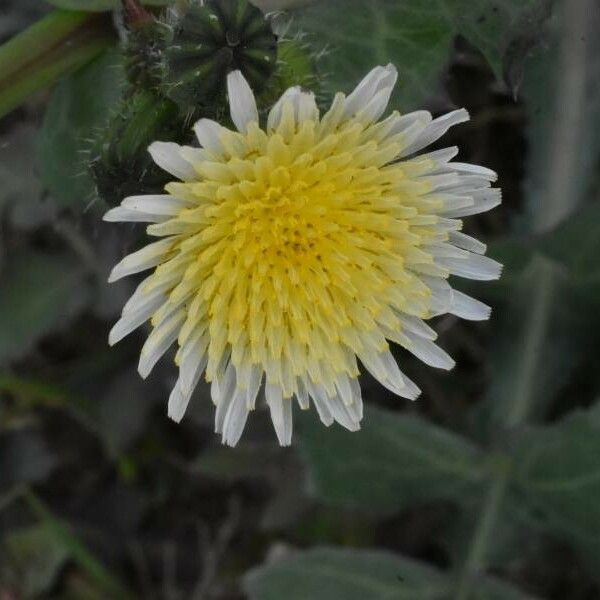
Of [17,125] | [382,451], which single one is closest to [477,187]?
[382,451]

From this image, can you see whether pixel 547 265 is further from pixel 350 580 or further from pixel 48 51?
pixel 48 51

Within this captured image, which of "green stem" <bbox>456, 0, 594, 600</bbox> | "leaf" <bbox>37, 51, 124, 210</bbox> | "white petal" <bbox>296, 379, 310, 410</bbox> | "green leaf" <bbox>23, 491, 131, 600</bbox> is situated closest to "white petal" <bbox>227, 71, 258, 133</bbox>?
"white petal" <bbox>296, 379, 310, 410</bbox>

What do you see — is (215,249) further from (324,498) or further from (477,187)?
(324,498)

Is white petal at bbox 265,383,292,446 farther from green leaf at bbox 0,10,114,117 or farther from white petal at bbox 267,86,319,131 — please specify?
green leaf at bbox 0,10,114,117

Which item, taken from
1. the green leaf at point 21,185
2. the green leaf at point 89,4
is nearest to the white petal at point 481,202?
the green leaf at point 89,4

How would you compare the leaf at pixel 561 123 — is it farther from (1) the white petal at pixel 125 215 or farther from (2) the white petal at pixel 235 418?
(1) the white petal at pixel 125 215

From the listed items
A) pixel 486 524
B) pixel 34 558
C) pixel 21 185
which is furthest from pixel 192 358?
pixel 34 558
